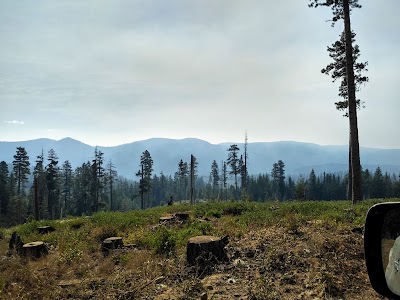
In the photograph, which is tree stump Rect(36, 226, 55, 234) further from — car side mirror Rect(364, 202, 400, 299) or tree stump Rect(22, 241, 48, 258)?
car side mirror Rect(364, 202, 400, 299)

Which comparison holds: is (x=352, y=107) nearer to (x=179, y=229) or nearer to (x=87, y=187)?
(x=179, y=229)

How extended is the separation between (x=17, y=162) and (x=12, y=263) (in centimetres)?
6344

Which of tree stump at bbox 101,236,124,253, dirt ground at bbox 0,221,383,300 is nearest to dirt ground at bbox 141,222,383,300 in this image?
dirt ground at bbox 0,221,383,300

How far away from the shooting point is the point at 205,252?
25.8 ft

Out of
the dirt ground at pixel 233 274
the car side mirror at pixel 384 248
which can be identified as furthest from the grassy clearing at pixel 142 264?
the car side mirror at pixel 384 248

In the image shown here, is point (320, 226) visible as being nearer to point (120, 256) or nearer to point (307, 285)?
point (307, 285)

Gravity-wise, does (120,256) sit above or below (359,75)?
below

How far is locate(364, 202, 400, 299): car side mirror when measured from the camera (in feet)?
5.59

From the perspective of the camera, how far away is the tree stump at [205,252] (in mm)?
7840

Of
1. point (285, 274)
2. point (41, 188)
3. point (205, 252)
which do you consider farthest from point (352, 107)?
point (41, 188)

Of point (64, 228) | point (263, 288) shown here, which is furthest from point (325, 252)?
point (64, 228)

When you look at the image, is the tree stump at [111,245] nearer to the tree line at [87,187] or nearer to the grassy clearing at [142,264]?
the grassy clearing at [142,264]

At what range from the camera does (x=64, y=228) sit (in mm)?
17516

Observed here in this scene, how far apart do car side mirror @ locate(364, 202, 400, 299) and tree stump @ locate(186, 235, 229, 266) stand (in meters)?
6.26
